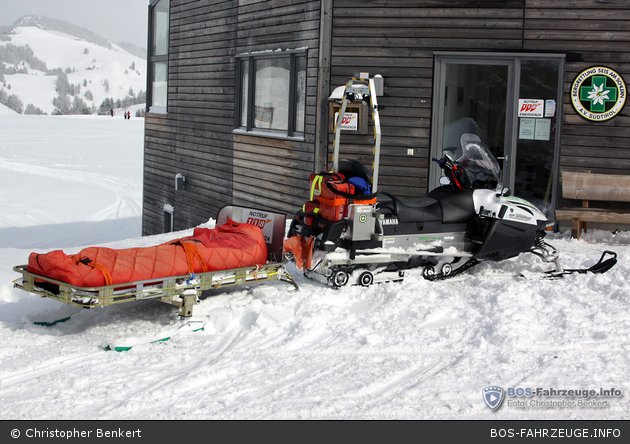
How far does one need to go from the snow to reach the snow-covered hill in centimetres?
11020

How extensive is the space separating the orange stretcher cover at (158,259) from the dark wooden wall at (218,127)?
4.17m

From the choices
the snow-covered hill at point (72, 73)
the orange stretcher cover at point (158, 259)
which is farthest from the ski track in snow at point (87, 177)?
the snow-covered hill at point (72, 73)

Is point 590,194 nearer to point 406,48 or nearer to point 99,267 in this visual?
point 406,48

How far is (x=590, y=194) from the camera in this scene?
26.2 ft

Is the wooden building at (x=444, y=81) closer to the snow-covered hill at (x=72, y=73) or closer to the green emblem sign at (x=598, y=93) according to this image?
the green emblem sign at (x=598, y=93)

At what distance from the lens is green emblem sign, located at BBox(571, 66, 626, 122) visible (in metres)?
8.06

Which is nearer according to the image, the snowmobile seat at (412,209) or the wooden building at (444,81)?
the snowmobile seat at (412,209)

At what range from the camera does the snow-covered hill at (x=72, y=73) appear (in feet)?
406

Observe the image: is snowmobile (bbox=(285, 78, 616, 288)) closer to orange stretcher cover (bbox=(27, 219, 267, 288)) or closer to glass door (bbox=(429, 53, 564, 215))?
orange stretcher cover (bbox=(27, 219, 267, 288))

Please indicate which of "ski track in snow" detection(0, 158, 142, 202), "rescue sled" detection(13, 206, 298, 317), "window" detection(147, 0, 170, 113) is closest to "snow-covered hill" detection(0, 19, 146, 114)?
"ski track in snow" detection(0, 158, 142, 202)

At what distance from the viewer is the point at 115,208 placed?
21.6 m

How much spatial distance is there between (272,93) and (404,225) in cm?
505

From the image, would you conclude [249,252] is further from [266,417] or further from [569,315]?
[569,315]

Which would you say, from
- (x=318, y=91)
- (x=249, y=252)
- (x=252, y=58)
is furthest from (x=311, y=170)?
(x=249, y=252)
